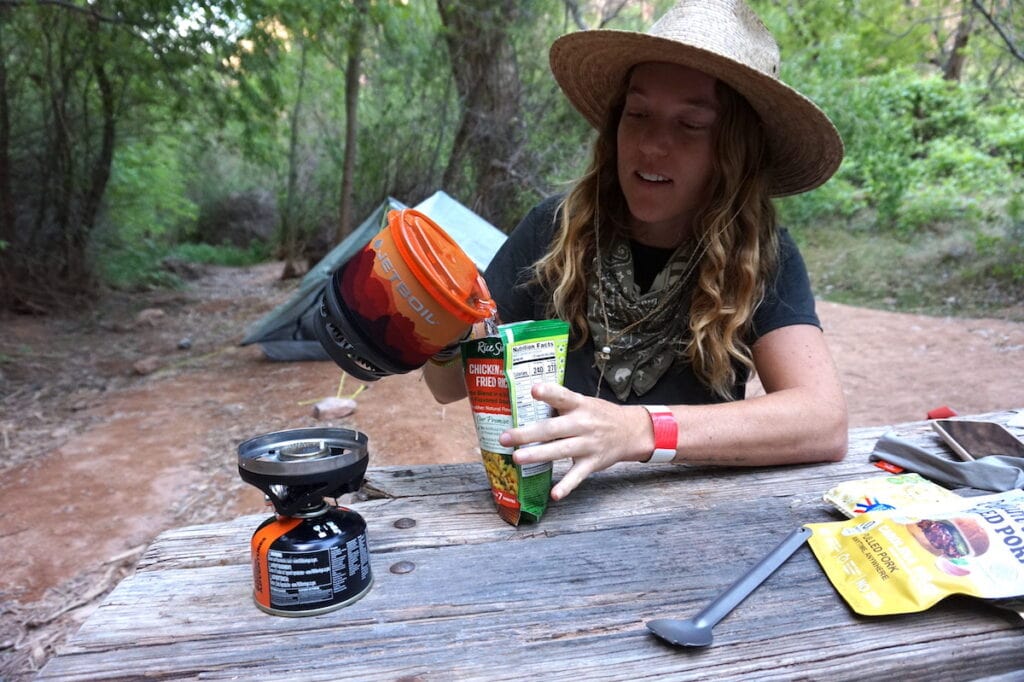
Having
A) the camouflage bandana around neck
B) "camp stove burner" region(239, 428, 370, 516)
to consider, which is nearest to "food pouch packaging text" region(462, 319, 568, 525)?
"camp stove burner" region(239, 428, 370, 516)

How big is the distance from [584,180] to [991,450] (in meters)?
1.10

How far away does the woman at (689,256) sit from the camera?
4.37ft

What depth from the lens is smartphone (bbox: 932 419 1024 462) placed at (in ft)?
4.53

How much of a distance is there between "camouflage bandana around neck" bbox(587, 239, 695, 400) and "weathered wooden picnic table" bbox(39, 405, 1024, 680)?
52cm

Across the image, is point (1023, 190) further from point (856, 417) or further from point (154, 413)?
point (154, 413)

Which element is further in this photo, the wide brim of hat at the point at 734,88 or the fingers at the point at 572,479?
the wide brim of hat at the point at 734,88

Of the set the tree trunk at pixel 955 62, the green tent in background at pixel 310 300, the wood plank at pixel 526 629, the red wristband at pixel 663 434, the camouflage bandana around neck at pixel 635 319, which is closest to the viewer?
the wood plank at pixel 526 629

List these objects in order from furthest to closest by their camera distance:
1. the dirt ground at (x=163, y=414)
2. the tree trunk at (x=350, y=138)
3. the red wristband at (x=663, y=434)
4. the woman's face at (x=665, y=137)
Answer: the tree trunk at (x=350, y=138), the dirt ground at (x=163, y=414), the woman's face at (x=665, y=137), the red wristband at (x=663, y=434)

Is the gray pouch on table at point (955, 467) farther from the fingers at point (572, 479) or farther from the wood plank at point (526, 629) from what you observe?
the fingers at point (572, 479)

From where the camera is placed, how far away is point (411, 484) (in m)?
1.28

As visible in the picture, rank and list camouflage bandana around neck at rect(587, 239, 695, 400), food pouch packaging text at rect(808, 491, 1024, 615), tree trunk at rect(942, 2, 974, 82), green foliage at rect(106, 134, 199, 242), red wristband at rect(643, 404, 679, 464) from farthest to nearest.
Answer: tree trunk at rect(942, 2, 974, 82) < green foliage at rect(106, 134, 199, 242) < camouflage bandana around neck at rect(587, 239, 695, 400) < red wristband at rect(643, 404, 679, 464) < food pouch packaging text at rect(808, 491, 1024, 615)

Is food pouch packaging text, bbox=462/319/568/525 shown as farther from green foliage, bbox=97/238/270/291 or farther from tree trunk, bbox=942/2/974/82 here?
tree trunk, bbox=942/2/974/82

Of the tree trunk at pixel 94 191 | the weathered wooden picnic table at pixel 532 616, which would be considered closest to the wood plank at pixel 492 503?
the weathered wooden picnic table at pixel 532 616

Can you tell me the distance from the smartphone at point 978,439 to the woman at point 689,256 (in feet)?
0.86
